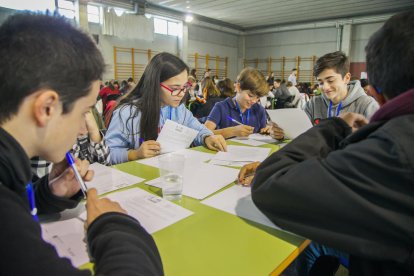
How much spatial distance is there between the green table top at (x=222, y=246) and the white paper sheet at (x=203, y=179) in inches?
6.2

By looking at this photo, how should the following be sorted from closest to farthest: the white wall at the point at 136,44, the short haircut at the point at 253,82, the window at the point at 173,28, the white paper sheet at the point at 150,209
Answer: the white paper sheet at the point at 150,209
the short haircut at the point at 253,82
the white wall at the point at 136,44
the window at the point at 173,28

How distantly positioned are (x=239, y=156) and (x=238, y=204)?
647 millimetres

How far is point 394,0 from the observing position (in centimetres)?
826

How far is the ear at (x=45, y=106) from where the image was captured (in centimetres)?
55

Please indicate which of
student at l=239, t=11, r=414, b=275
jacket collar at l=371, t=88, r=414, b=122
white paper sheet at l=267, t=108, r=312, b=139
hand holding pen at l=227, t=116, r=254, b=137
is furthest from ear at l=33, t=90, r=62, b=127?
hand holding pen at l=227, t=116, r=254, b=137

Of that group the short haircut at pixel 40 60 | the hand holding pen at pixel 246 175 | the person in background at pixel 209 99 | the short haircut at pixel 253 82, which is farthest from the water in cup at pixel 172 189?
the person in background at pixel 209 99

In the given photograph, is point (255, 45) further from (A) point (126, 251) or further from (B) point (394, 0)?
(A) point (126, 251)

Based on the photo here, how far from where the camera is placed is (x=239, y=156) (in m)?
1.61

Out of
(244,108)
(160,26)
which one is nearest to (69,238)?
(244,108)

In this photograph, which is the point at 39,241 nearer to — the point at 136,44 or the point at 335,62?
the point at 335,62

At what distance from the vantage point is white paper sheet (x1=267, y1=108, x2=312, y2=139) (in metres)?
1.81

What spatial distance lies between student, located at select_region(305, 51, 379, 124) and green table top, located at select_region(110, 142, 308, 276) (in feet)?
5.35

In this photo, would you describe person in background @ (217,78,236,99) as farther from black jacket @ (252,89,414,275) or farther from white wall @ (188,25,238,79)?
white wall @ (188,25,238,79)

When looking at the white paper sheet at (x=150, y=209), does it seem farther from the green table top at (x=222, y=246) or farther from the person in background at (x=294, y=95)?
the person in background at (x=294, y=95)
